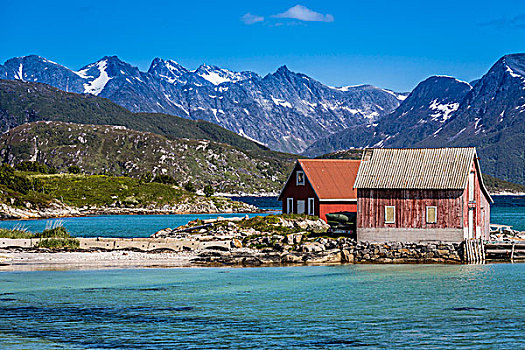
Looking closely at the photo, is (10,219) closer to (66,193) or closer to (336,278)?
(66,193)

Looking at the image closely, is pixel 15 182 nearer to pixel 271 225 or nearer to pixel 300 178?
pixel 300 178

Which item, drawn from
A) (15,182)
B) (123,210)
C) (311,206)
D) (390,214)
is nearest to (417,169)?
(390,214)

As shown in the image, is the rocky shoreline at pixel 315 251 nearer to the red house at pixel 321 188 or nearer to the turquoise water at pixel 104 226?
the red house at pixel 321 188

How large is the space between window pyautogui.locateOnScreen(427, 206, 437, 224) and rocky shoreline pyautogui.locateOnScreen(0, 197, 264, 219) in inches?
3721

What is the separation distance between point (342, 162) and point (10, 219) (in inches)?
2956

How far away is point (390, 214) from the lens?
50594 millimetres

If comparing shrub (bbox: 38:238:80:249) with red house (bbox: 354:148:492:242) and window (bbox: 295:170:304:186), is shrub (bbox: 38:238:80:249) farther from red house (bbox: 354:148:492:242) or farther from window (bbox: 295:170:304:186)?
window (bbox: 295:170:304:186)

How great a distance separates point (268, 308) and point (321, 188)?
38128mm

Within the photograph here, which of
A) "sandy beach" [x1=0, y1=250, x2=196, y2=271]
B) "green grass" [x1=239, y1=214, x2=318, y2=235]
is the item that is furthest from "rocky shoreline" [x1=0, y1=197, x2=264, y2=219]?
"sandy beach" [x1=0, y1=250, x2=196, y2=271]

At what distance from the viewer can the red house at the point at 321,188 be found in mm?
69938

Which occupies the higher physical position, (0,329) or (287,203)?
(287,203)

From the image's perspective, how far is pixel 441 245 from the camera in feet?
162

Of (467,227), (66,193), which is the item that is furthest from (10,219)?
(467,227)

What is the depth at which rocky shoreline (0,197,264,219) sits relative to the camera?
12988 cm
